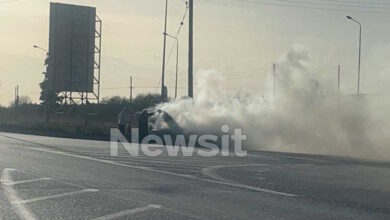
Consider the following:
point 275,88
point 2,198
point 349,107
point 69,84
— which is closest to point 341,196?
point 2,198

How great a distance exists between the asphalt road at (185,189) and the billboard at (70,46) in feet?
93.5

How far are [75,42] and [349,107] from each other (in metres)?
25.3

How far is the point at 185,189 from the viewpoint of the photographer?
479 inches

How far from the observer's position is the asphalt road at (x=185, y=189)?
31.6 feet

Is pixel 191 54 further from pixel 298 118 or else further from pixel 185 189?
pixel 185 189

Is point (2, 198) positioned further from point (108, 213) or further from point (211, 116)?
point (211, 116)

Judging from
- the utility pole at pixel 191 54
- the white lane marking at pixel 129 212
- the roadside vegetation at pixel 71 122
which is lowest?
the white lane marking at pixel 129 212

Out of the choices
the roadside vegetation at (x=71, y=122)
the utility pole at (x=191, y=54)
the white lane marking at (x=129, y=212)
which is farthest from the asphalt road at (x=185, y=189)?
the roadside vegetation at (x=71, y=122)

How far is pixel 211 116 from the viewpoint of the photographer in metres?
32.5

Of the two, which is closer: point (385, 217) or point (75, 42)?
point (385, 217)

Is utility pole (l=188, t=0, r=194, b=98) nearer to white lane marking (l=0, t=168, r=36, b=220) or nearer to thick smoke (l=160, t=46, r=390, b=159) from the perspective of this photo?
thick smoke (l=160, t=46, r=390, b=159)

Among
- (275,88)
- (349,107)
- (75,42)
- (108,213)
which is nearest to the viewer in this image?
(108,213)

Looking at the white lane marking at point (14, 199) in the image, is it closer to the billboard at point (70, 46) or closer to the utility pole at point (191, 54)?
the utility pole at point (191, 54)

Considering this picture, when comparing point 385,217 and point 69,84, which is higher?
point 69,84
